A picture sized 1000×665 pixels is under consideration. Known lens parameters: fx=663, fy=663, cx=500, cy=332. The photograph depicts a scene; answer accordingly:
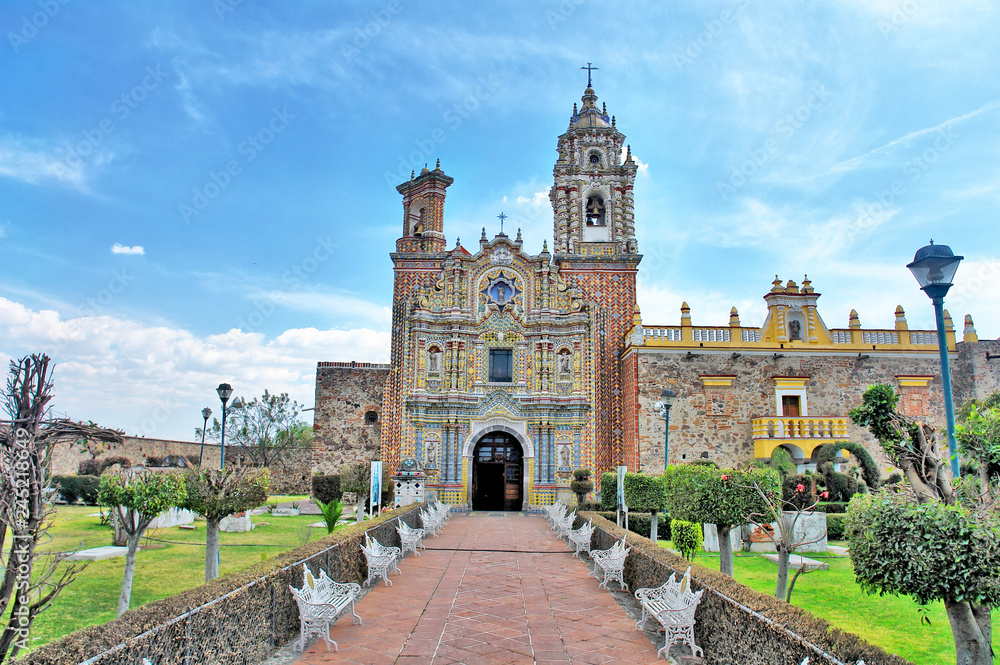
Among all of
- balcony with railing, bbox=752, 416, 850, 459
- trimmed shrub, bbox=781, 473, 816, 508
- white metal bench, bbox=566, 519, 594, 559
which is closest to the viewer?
white metal bench, bbox=566, 519, 594, 559

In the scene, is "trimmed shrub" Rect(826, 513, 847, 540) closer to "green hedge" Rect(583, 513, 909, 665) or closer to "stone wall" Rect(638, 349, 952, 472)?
"stone wall" Rect(638, 349, 952, 472)

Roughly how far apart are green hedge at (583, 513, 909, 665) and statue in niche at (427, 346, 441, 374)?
1792 centimetres

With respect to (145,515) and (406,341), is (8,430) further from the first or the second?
(406,341)

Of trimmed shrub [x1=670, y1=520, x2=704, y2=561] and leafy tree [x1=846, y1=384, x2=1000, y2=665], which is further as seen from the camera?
trimmed shrub [x1=670, y1=520, x2=704, y2=561]

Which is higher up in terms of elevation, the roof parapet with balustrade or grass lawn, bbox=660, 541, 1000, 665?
the roof parapet with balustrade

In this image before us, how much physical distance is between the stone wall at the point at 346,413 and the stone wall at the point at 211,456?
3.38m

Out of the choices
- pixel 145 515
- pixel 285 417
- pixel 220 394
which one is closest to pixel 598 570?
pixel 145 515

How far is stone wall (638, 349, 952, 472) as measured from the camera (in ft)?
75.5

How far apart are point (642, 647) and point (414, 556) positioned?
7.17 m

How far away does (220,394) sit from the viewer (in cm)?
1436

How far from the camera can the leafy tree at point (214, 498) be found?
9953 millimetres

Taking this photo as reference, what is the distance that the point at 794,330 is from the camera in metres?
24.6

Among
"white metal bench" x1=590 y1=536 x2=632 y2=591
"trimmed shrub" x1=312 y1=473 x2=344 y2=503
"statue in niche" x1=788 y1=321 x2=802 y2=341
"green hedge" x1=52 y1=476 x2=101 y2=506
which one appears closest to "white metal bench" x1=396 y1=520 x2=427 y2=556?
"white metal bench" x1=590 y1=536 x2=632 y2=591

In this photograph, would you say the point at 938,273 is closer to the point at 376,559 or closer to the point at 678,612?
the point at 678,612
